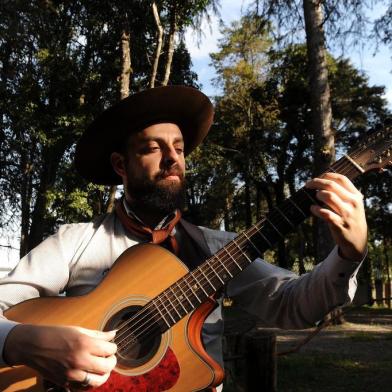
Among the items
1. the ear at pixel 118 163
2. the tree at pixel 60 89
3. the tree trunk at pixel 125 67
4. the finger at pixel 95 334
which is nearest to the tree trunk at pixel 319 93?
the tree at pixel 60 89

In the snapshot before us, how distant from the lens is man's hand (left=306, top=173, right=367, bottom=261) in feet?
5.61

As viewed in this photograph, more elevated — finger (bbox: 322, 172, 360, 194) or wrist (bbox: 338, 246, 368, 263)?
finger (bbox: 322, 172, 360, 194)

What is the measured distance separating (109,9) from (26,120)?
4211mm

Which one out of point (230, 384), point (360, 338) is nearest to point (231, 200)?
point (360, 338)

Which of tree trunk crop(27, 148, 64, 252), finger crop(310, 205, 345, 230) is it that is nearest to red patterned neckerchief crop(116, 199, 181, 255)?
finger crop(310, 205, 345, 230)

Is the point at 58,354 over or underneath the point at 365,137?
underneath

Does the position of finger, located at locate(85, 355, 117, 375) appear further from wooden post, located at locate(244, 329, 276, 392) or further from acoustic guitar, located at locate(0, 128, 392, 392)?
wooden post, located at locate(244, 329, 276, 392)

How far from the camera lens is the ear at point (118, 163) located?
258 centimetres

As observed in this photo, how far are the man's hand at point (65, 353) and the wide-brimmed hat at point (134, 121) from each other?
3.86ft

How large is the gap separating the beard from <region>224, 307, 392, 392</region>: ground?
9.79 ft

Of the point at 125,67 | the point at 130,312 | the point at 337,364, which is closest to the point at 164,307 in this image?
the point at 130,312

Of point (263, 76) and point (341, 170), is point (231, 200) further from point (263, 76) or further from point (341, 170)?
point (341, 170)

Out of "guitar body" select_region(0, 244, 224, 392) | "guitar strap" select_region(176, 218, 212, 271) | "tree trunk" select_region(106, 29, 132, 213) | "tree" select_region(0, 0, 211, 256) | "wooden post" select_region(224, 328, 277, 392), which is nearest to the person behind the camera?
"guitar body" select_region(0, 244, 224, 392)

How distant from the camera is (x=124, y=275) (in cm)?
205
